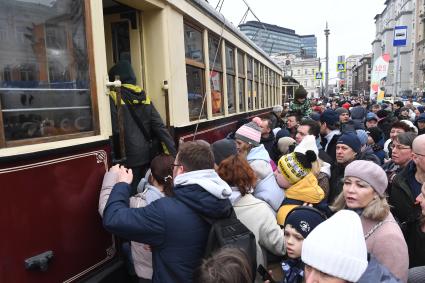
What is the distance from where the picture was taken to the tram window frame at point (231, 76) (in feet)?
17.3

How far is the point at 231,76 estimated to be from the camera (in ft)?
18.2

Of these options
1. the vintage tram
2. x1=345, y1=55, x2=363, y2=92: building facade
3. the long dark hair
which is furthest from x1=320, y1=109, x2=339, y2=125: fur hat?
x1=345, y1=55, x2=363, y2=92: building facade

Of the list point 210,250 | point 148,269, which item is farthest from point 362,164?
point 148,269

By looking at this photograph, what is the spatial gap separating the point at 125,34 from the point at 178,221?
217 centimetres

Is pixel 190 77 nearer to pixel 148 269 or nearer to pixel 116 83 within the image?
pixel 116 83

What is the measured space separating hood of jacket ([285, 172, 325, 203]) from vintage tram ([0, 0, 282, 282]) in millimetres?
1280

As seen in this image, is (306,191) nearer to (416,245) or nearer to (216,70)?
(416,245)

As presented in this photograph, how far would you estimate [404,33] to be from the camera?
14250 millimetres

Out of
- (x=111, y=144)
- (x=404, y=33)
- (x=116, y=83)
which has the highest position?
(x=404, y=33)

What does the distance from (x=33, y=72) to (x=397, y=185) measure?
254cm

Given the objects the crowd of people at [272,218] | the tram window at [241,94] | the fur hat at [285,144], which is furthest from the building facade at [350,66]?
the crowd of people at [272,218]

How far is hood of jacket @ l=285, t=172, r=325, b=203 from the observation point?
2.60m

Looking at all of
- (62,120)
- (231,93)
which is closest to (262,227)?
(62,120)

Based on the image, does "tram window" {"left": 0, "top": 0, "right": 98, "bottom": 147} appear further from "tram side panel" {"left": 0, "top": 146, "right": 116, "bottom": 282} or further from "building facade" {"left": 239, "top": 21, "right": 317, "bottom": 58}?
"building facade" {"left": 239, "top": 21, "right": 317, "bottom": 58}
